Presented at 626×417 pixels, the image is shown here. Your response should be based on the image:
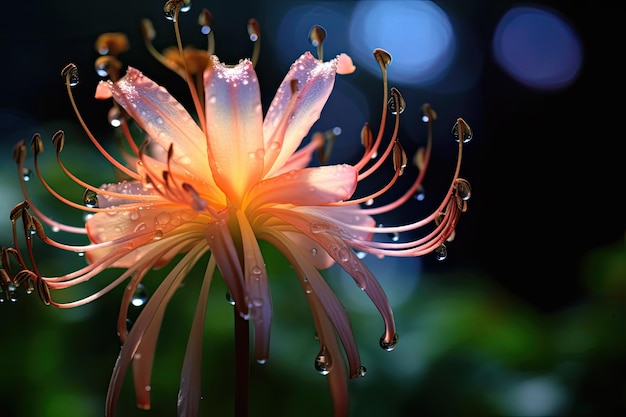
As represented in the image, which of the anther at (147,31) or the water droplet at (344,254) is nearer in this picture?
the water droplet at (344,254)

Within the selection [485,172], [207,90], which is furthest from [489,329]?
[485,172]

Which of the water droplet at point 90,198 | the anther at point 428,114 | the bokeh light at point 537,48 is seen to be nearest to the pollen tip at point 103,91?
the water droplet at point 90,198

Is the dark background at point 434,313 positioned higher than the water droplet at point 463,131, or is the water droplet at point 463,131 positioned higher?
the water droplet at point 463,131

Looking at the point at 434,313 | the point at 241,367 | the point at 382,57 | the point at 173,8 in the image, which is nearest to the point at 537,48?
the point at 434,313

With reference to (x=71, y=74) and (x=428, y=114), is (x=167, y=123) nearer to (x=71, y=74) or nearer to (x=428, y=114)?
(x=71, y=74)

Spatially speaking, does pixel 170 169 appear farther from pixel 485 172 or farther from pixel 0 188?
pixel 485 172

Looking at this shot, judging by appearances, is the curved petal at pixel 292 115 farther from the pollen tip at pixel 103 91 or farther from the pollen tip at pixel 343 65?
the pollen tip at pixel 103 91
